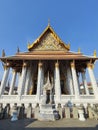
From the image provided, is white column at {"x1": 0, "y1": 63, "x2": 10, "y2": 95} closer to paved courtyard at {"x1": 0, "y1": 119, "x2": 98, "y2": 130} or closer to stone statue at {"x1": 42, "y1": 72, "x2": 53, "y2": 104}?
stone statue at {"x1": 42, "y1": 72, "x2": 53, "y2": 104}

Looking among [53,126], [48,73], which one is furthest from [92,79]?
[53,126]

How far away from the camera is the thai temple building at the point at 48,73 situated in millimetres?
12273

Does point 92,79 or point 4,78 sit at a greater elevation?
point 4,78

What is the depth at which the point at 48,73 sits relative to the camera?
14867 mm

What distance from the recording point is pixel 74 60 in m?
14.1

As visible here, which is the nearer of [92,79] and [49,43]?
[92,79]

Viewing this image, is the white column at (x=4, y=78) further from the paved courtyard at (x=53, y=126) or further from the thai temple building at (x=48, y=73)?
the paved courtyard at (x=53, y=126)

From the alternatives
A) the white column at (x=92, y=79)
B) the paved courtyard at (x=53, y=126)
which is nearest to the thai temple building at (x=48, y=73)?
the white column at (x=92, y=79)

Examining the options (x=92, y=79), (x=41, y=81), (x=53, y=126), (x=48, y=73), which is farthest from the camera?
(x=48, y=73)

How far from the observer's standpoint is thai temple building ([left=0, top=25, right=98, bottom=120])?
12273 mm

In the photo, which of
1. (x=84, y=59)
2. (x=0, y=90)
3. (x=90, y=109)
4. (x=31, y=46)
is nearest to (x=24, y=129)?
(x=90, y=109)

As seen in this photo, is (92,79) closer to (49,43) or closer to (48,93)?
(48,93)

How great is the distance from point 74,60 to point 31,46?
20.3ft

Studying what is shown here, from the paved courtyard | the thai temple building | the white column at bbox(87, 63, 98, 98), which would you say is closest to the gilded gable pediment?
the thai temple building
